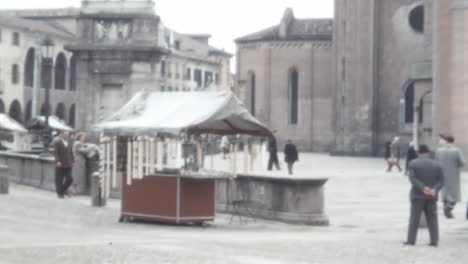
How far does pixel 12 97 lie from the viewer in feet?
253

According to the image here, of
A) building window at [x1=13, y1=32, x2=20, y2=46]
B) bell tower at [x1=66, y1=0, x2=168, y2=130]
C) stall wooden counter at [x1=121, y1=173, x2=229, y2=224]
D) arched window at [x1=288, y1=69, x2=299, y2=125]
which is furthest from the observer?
building window at [x1=13, y1=32, x2=20, y2=46]

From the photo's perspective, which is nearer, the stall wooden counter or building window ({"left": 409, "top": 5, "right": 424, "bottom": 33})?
the stall wooden counter

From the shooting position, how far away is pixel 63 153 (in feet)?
72.7

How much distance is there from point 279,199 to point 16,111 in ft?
207

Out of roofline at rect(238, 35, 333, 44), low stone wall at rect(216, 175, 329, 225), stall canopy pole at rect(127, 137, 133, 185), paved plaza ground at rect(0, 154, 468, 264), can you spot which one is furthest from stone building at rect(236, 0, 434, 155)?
stall canopy pole at rect(127, 137, 133, 185)

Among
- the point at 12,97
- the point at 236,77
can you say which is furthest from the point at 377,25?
the point at 12,97

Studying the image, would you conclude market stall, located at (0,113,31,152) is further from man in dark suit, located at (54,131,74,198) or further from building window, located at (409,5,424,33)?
building window, located at (409,5,424,33)

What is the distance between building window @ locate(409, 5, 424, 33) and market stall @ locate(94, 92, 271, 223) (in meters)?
42.3

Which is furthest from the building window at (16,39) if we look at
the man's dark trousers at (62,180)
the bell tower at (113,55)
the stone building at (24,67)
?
the man's dark trousers at (62,180)

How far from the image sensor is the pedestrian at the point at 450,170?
1934 cm

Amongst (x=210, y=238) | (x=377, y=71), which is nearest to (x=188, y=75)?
(x=377, y=71)

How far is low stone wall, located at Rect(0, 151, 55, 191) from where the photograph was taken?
82.6 feet

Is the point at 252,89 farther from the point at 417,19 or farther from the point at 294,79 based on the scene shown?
the point at 417,19

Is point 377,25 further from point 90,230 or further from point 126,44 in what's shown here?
point 90,230
